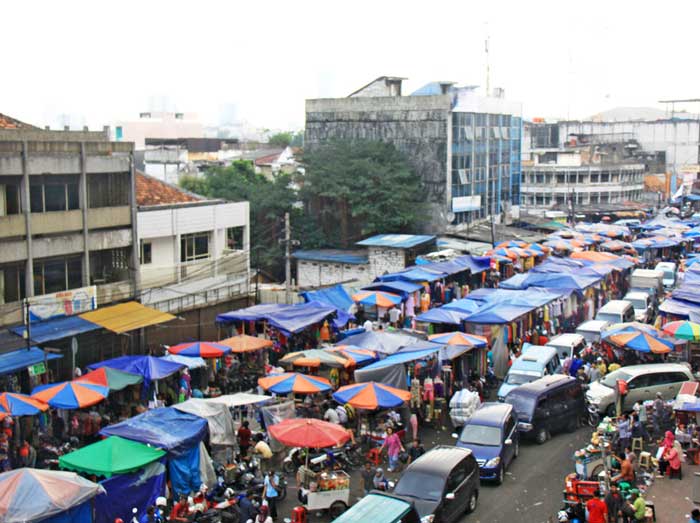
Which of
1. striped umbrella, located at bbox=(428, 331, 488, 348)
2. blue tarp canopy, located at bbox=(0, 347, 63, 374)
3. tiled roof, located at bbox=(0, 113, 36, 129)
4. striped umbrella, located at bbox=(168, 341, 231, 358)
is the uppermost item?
tiled roof, located at bbox=(0, 113, 36, 129)

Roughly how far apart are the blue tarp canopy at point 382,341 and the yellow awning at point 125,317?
218 inches

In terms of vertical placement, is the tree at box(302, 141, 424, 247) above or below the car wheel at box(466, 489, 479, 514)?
above

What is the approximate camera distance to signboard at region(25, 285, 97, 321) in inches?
916

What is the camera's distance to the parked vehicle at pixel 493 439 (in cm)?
1617

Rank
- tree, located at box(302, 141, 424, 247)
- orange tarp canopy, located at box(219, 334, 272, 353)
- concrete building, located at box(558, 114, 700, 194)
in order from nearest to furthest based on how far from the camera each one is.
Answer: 1. orange tarp canopy, located at box(219, 334, 272, 353)
2. tree, located at box(302, 141, 424, 247)
3. concrete building, located at box(558, 114, 700, 194)

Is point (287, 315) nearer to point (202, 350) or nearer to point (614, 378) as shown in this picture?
point (202, 350)

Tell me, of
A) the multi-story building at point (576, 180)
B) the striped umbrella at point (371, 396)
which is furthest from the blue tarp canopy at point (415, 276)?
the multi-story building at point (576, 180)

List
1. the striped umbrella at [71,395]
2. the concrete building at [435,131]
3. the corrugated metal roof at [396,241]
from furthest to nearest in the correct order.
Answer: the concrete building at [435,131]
the corrugated metal roof at [396,241]
the striped umbrella at [71,395]

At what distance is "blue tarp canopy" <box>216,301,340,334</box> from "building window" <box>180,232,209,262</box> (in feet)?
20.7

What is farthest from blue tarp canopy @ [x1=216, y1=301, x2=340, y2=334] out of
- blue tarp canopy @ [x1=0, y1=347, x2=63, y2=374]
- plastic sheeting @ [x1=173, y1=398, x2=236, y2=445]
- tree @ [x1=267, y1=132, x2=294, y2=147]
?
tree @ [x1=267, y1=132, x2=294, y2=147]

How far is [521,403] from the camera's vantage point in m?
18.7

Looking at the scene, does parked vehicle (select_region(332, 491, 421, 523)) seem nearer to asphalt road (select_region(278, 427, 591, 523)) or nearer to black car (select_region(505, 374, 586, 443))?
asphalt road (select_region(278, 427, 591, 523))

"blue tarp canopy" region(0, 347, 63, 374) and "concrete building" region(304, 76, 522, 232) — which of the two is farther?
"concrete building" region(304, 76, 522, 232)

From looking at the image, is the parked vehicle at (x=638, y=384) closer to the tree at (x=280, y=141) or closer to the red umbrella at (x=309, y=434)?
the red umbrella at (x=309, y=434)
